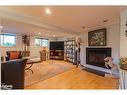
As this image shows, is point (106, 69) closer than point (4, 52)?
Yes

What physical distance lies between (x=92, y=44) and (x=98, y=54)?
2.01 ft

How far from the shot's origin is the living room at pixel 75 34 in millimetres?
3538

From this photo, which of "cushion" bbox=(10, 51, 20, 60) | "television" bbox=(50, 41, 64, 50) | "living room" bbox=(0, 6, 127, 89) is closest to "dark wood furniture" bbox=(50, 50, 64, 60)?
"living room" bbox=(0, 6, 127, 89)

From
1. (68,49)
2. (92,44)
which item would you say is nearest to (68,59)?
(68,49)

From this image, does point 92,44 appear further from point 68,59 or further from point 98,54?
point 68,59

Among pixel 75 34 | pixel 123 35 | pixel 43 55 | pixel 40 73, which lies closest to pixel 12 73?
pixel 40 73

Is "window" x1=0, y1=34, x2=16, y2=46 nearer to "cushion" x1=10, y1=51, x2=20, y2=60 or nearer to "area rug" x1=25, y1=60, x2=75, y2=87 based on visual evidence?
"cushion" x1=10, y1=51, x2=20, y2=60

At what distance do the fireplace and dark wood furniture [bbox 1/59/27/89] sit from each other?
3852mm

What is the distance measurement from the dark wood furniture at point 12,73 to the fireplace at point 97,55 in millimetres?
3852

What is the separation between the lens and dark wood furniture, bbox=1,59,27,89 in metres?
2.78
